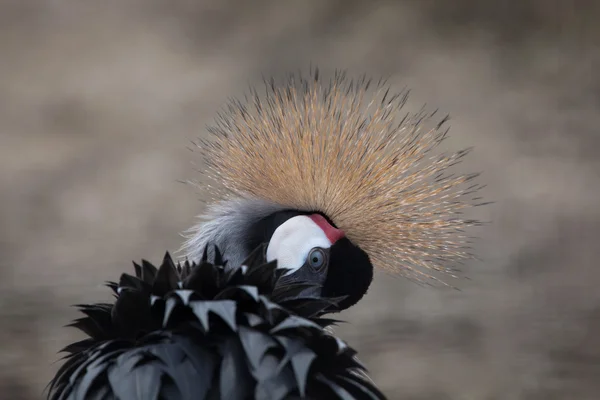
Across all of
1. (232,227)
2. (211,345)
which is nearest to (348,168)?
(232,227)

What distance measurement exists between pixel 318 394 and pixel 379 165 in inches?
18.3

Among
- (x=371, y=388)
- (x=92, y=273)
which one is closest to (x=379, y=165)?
(x=371, y=388)

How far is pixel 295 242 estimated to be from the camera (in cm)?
105

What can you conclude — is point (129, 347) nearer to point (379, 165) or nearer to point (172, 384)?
point (172, 384)

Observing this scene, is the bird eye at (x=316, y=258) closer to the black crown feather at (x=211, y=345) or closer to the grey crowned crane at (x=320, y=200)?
the grey crowned crane at (x=320, y=200)

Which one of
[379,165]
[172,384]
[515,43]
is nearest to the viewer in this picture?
[172,384]

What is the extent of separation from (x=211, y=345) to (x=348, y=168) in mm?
443

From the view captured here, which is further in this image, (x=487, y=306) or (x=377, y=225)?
(x=487, y=306)

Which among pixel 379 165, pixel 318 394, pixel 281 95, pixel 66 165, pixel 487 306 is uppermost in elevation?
pixel 66 165

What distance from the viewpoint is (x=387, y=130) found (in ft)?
3.66

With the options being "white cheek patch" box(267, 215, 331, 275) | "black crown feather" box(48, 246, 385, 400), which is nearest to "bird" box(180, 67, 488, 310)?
"white cheek patch" box(267, 215, 331, 275)

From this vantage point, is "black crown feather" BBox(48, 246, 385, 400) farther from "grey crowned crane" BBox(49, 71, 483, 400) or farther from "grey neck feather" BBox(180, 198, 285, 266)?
"grey neck feather" BBox(180, 198, 285, 266)

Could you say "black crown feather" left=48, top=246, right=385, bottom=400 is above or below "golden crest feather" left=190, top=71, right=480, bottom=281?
below

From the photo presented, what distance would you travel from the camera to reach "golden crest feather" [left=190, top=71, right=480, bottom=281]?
108 cm
